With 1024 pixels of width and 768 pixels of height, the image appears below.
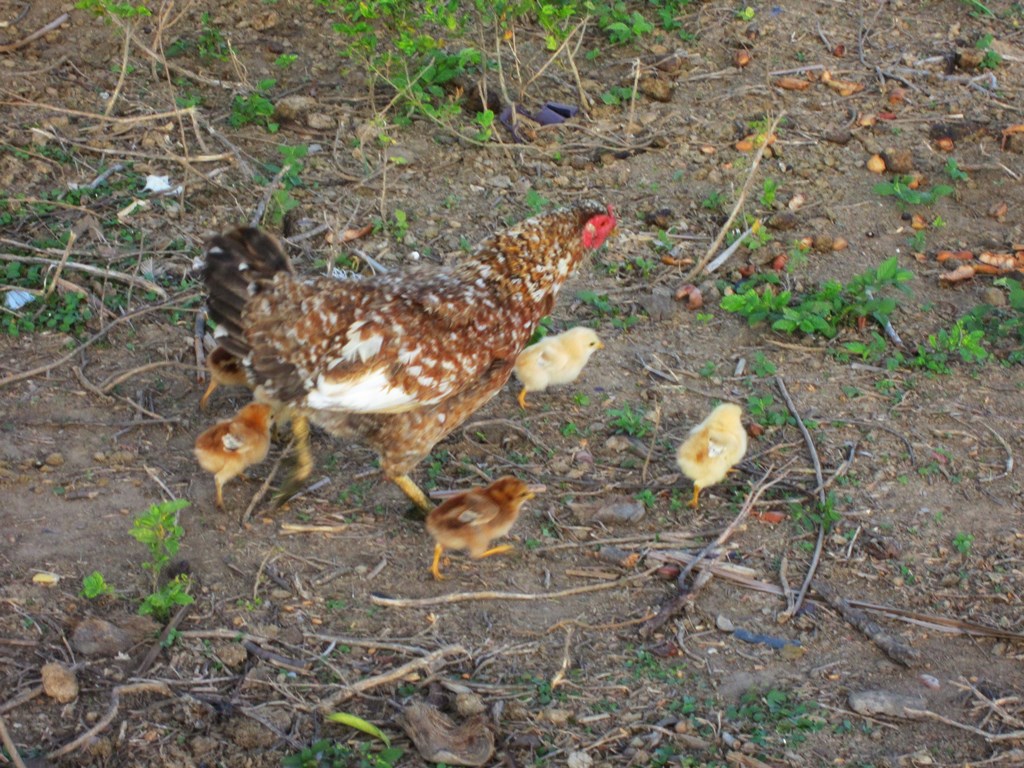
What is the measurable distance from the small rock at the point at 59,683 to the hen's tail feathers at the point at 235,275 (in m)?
1.43

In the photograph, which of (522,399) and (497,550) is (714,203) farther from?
(497,550)

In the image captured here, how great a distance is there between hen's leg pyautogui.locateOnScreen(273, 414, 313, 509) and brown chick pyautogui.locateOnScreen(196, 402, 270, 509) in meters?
0.20

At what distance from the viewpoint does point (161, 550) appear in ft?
13.3

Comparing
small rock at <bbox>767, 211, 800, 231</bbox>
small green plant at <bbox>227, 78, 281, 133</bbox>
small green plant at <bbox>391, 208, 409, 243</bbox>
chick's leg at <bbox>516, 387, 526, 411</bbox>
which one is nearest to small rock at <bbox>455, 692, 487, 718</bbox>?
chick's leg at <bbox>516, 387, 526, 411</bbox>

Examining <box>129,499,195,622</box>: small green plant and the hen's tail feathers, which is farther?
the hen's tail feathers

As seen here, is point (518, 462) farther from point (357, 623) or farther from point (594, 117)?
point (594, 117)

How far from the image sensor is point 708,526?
470 centimetres

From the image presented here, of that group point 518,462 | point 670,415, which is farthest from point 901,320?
point 518,462

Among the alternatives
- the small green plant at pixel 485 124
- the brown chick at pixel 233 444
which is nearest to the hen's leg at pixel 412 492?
the brown chick at pixel 233 444

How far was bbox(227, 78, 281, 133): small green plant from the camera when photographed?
22.9 feet

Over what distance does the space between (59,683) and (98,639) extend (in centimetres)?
24

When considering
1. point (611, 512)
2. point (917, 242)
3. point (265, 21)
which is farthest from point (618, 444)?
point (265, 21)

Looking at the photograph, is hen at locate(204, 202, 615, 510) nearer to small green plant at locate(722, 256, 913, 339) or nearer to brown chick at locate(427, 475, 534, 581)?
brown chick at locate(427, 475, 534, 581)

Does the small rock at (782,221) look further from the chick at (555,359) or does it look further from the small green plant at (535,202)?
the chick at (555,359)
